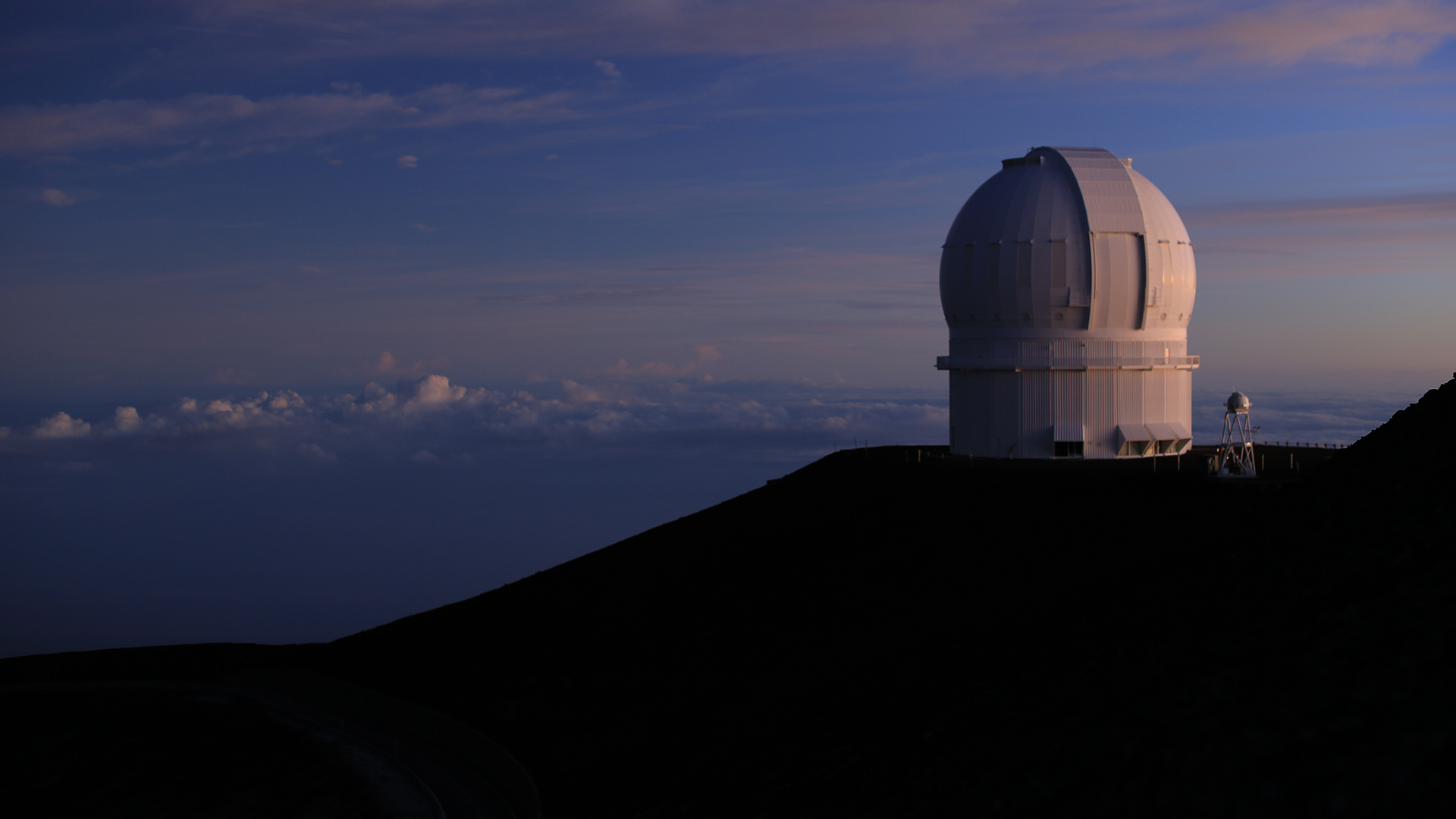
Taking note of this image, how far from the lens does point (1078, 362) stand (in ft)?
105

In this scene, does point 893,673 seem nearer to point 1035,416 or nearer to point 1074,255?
point 1035,416

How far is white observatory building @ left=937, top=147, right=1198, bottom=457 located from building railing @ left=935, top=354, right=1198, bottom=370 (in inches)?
1.5

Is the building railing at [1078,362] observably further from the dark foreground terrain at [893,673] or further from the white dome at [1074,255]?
the dark foreground terrain at [893,673]

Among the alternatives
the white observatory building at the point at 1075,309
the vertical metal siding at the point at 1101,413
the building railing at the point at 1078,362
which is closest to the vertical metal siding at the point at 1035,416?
the white observatory building at the point at 1075,309

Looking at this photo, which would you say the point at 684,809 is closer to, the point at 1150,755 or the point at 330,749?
the point at 1150,755

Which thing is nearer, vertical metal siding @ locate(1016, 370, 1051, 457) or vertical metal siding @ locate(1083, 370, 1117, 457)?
vertical metal siding @ locate(1083, 370, 1117, 457)

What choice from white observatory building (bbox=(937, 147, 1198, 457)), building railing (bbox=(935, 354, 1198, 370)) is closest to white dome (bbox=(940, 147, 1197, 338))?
white observatory building (bbox=(937, 147, 1198, 457))

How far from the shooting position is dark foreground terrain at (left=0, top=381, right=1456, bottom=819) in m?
10.5

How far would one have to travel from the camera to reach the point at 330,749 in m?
23.7

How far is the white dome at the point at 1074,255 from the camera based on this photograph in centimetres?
3180

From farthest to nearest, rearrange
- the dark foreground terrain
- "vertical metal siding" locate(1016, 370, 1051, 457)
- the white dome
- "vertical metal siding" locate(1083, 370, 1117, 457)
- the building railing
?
"vertical metal siding" locate(1016, 370, 1051, 457) → "vertical metal siding" locate(1083, 370, 1117, 457) → the building railing → the white dome → the dark foreground terrain

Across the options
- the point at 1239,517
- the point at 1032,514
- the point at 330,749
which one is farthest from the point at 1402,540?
the point at 330,749

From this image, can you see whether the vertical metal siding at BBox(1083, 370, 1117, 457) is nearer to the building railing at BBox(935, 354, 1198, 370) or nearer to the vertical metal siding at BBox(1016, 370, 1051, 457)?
the building railing at BBox(935, 354, 1198, 370)

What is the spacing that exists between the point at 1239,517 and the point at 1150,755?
14.8 metres
